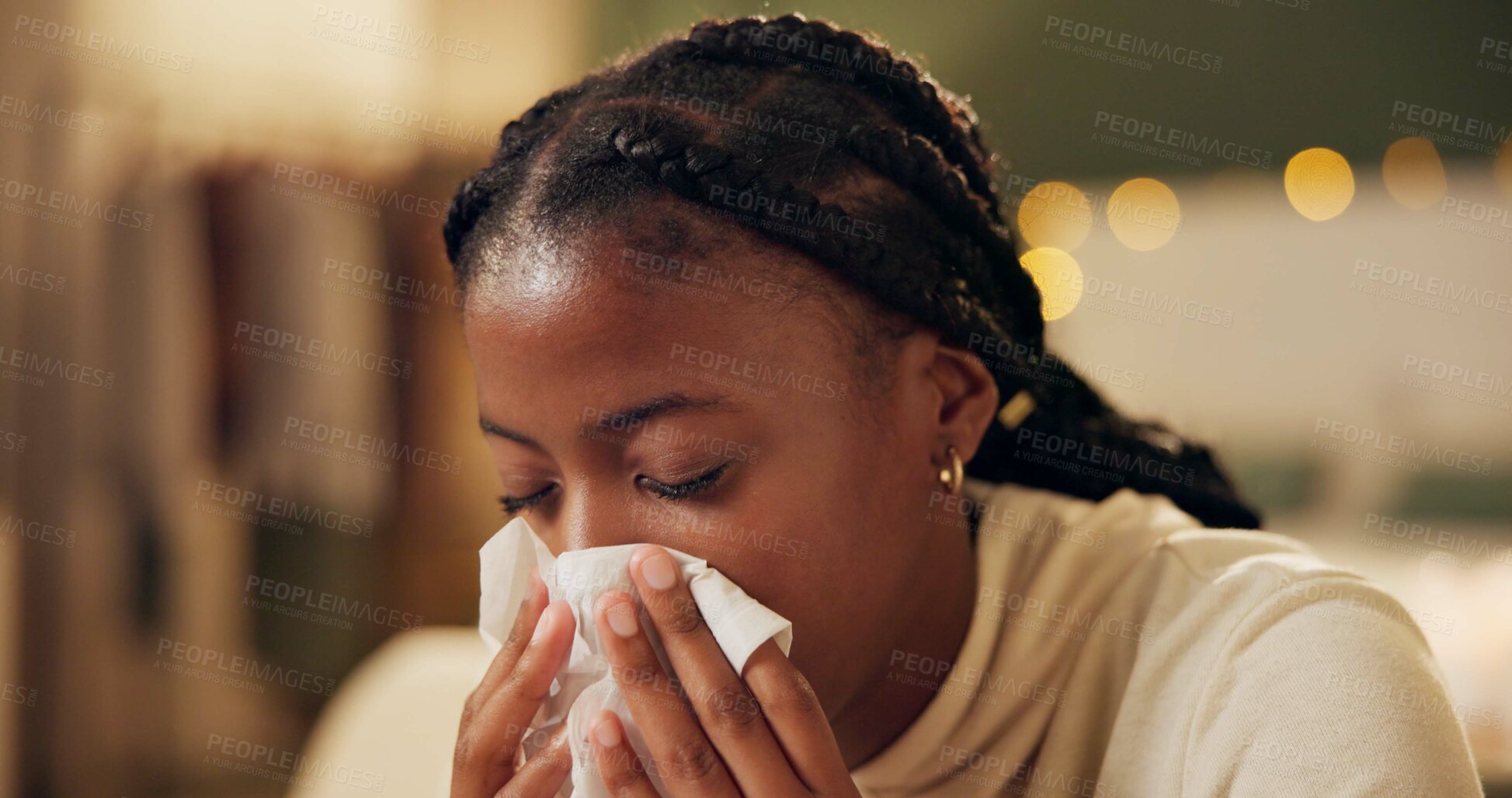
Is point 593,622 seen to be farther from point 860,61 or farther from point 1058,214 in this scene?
point 1058,214

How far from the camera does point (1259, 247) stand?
2.50m

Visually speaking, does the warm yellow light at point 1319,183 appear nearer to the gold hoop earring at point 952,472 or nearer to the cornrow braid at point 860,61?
the cornrow braid at point 860,61

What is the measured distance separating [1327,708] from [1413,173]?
82.7 inches

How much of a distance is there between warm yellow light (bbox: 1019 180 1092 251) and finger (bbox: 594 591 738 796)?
2075mm

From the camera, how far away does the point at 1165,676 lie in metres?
0.89

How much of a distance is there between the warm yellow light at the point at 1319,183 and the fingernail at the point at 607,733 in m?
2.29

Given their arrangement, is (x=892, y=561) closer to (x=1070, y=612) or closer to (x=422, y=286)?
(x=1070, y=612)

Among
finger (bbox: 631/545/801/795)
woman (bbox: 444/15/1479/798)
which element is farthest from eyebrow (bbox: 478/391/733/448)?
finger (bbox: 631/545/801/795)

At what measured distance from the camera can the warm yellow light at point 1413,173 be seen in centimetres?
233

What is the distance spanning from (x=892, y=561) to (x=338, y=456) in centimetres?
181

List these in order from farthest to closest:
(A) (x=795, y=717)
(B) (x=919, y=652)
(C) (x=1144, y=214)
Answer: (C) (x=1144, y=214) < (B) (x=919, y=652) < (A) (x=795, y=717)

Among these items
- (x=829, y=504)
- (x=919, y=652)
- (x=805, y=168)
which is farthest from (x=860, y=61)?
(x=919, y=652)

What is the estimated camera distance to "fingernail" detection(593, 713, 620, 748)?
0.75 m

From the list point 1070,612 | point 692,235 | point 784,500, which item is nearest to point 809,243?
point 692,235
